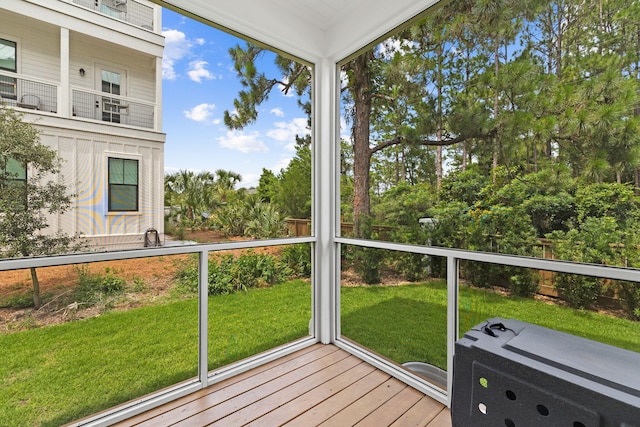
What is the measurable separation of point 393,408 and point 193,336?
4.56 feet

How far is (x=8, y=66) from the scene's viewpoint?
1474 millimetres

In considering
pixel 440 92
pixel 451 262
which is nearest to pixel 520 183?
pixel 451 262

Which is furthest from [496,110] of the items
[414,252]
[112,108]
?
[112,108]

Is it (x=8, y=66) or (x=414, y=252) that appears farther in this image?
(x=414, y=252)

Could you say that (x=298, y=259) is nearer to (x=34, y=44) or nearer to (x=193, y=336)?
(x=193, y=336)

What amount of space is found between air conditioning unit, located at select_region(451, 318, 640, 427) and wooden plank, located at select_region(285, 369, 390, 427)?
0.78 metres

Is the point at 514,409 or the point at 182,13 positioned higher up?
the point at 182,13

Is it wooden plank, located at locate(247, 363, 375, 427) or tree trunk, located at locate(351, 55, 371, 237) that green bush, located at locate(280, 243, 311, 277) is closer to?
tree trunk, located at locate(351, 55, 371, 237)

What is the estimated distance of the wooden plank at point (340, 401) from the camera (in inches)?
67.6

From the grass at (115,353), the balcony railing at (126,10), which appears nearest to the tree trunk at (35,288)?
the grass at (115,353)

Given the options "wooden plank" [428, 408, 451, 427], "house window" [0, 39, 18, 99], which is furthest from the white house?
"wooden plank" [428, 408, 451, 427]

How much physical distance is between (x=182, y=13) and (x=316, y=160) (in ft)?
4.66

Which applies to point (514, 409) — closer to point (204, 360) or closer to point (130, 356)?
point (204, 360)

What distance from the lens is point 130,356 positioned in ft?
6.14
